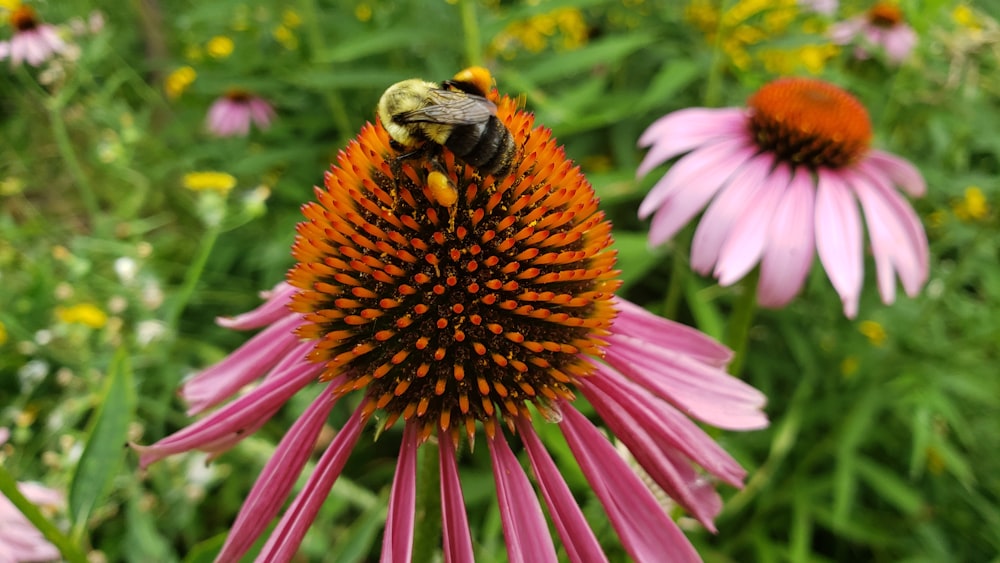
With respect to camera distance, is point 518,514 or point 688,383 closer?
point 518,514

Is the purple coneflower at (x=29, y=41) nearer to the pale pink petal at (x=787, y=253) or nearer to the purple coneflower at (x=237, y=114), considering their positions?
the purple coneflower at (x=237, y=114)

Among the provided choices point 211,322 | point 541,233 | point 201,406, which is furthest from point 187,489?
point 541,233

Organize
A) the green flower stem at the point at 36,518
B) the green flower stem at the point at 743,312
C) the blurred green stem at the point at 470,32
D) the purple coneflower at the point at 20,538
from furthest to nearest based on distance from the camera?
the blurred green stem at the point at 470,32
the green flower stem at the point at 743,312
the purple coneflower at the point at 20,538
the green flower stem at the point at 36,518

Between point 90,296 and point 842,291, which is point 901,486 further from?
point 90,296

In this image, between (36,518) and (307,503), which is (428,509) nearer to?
(307,503)

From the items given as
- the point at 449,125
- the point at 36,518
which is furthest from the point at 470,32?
the point at 36,518

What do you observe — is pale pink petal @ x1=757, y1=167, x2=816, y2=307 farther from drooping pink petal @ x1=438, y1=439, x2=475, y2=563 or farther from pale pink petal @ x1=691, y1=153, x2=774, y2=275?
drooping pink petal @ x1=438, y1=439, x2=475, y2=563

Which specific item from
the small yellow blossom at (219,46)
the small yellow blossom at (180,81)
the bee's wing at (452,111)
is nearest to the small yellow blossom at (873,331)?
the bee's wing at (452,111)
